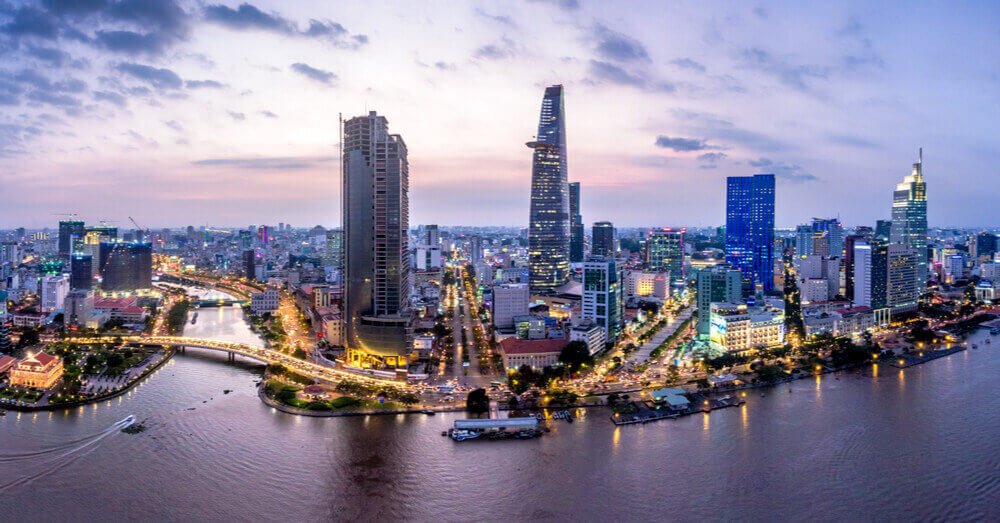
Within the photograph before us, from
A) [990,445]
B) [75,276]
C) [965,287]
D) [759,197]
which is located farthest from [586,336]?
[75,276]

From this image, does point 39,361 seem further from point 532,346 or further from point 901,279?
point 901,279

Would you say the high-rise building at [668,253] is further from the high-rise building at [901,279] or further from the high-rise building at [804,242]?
the high-rise building at [901,279]

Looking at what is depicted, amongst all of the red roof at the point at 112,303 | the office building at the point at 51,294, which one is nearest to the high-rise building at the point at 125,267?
the office building at the point at 51,294

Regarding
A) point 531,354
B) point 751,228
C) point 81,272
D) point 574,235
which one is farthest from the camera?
point 574,235

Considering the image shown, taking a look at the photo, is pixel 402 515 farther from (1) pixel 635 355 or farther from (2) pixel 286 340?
→ (2) pixel 286 340

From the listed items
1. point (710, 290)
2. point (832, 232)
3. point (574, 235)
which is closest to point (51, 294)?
point (710, 290)

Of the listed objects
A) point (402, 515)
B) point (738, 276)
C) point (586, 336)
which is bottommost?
point (402, 515)

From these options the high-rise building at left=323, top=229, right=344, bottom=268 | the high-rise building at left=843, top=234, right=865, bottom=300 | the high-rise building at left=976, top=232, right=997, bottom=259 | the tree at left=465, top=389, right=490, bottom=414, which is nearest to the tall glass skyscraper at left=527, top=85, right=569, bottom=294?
the high-rise building at left=843, top=234, right=865, bottom=300
